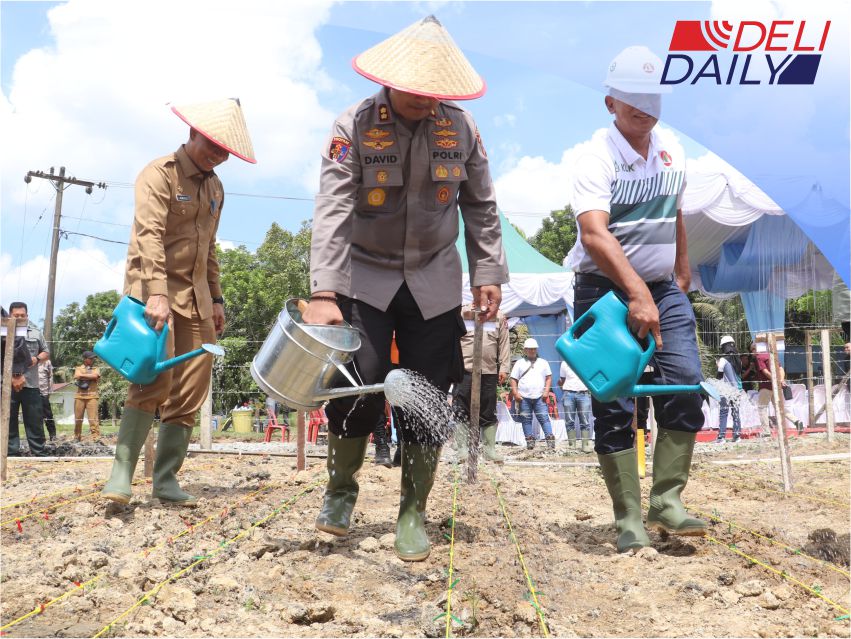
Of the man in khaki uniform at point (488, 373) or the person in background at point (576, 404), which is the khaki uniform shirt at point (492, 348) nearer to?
the man in khaki uniform at point (488, 373)

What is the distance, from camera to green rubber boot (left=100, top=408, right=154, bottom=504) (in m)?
3.73

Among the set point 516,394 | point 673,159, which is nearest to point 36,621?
point 673,159

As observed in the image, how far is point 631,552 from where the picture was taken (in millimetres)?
3018

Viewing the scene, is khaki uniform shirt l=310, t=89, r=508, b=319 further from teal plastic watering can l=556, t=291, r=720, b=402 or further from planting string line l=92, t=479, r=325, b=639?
planting string line l=92, t=479, r=325, b=639

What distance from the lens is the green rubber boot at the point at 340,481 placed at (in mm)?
3055

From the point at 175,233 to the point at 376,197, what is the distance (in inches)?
56.5

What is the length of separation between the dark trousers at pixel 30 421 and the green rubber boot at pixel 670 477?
720 centimetres

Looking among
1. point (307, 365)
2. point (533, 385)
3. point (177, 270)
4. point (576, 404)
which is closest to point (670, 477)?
point (307, 365)

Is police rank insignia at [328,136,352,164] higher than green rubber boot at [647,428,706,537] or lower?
higher

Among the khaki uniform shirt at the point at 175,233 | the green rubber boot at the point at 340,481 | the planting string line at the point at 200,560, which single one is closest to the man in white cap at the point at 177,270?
the khaki uniform shirt at the point at 175,233

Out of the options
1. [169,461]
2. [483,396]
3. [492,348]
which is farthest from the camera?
[492,348]

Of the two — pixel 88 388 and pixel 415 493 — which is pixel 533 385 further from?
pixel 88 388

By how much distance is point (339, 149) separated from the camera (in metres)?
2.89

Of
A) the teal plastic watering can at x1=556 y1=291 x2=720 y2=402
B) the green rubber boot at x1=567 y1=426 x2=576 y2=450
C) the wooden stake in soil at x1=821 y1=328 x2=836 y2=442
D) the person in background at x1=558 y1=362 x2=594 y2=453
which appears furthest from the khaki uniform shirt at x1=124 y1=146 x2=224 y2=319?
the wooden stake in soil at x1=821 y1=328 x2=836 y2=442
